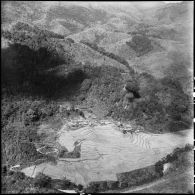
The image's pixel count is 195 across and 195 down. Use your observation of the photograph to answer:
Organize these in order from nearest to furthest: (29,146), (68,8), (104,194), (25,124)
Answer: (104,194), (29,146), (25,124), (68,8)

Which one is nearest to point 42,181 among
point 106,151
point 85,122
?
point 106,151

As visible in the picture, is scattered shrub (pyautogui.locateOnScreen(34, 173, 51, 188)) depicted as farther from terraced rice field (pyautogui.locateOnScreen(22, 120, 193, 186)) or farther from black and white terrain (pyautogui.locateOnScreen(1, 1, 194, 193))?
terraced rice field (pyautogui.locateOnScreen(22, 120, 193, 186))

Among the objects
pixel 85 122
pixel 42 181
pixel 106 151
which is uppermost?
pixel 85 122

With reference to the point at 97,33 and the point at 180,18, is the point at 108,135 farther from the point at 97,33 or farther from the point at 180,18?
the point at 180,18

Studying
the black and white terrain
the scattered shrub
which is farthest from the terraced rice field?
the scattered shrub

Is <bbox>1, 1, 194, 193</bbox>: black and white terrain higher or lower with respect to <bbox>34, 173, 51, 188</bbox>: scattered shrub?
higher

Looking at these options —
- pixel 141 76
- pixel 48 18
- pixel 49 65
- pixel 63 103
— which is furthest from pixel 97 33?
pixel 63 103

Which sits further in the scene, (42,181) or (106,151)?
(106,151)

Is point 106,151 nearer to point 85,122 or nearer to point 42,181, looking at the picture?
point 85,122
